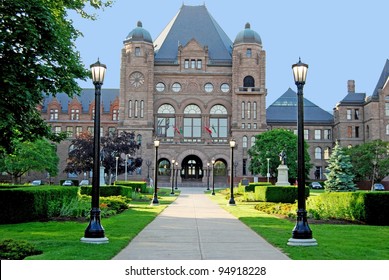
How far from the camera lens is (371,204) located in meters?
19.2

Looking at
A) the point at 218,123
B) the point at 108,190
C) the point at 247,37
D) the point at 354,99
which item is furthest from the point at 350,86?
the point at 108,190

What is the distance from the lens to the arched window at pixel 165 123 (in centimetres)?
8612

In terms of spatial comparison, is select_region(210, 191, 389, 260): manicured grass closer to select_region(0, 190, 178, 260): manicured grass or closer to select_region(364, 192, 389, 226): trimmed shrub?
select_region(364, 192, 389, 226): trimmed shrub

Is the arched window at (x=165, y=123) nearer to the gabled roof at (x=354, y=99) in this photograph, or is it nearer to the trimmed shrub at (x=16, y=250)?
the gabled roof at (x=354, y=99)

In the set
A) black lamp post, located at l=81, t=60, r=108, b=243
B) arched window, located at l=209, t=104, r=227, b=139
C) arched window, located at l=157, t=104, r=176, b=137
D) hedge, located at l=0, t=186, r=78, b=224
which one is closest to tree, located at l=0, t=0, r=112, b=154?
hedge, located at l=0, t=186, r=78, b=224

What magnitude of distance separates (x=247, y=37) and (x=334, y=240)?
73.6 meters

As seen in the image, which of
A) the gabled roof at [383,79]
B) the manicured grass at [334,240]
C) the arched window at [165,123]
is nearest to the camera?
the manicured grass at [334,240]

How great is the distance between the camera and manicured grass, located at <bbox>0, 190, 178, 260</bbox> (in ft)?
36.2

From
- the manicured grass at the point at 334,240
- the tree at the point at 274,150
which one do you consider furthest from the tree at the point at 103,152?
the manicured grass at the point at 334,240

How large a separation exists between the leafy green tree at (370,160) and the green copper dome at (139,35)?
38.0 m

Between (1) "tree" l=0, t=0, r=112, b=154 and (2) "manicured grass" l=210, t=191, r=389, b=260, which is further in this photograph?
(1) "tree" l=0, t=0, r=112, b=154

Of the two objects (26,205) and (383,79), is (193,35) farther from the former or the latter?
(26,205)

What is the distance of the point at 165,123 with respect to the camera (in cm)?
8625

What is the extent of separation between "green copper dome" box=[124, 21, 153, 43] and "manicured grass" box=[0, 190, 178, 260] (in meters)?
67.2
